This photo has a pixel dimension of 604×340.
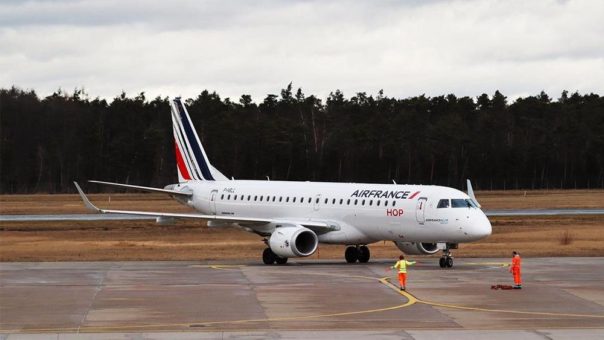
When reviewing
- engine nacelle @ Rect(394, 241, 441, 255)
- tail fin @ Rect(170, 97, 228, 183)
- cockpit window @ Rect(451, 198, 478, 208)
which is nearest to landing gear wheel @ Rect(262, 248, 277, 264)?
engine nacelle @ Rect(394, 241, 441, 255)

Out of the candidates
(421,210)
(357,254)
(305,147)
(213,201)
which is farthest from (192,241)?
(305,147)

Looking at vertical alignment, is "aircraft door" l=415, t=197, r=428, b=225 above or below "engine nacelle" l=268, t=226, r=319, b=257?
above

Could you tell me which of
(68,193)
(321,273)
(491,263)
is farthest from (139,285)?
(68,193)

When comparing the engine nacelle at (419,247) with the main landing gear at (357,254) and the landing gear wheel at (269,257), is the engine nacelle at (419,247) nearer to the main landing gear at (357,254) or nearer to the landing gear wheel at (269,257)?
the main landing gear at (357,254)

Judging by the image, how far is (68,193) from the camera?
141250 millimetres

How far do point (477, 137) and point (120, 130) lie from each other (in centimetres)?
4594

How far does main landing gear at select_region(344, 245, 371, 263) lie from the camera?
1831 inches

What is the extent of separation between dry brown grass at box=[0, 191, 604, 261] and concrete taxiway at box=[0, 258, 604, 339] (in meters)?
6.94

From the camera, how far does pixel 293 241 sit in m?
44.7

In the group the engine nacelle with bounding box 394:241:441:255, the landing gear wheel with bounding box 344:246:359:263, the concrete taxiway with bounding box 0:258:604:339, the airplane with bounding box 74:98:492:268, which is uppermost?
the airplane with bounding box 74:98:492:268

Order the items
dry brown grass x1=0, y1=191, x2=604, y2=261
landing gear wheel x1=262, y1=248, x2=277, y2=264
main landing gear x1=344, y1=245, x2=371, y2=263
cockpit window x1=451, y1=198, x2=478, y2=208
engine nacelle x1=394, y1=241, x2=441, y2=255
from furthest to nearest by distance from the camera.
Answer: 1. dry brown grass x1=0, y1=191, x2=604, y2=261
2. main landing gear x1=344, y1=245, x2=371, y2=263
3. landing gear wheel x1=262, y1=248, x2=277, y2=264
4. engine nacelle x1=394, y1=241, x2=441, y2=255
5. cockpit window x1=451, y1=198, x2=478, y2=208

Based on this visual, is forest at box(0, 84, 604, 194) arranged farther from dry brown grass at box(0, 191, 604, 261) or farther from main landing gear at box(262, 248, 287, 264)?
main landing gear at box(262, 248, 287, 264)

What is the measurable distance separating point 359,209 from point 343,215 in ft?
2.92

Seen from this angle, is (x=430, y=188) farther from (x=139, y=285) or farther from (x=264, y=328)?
(x=264, y=328)
